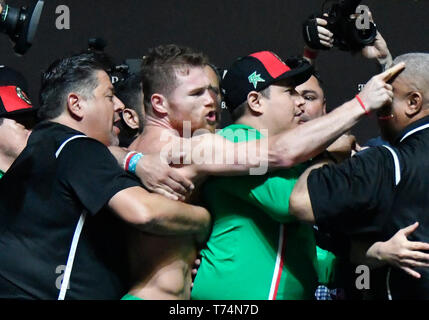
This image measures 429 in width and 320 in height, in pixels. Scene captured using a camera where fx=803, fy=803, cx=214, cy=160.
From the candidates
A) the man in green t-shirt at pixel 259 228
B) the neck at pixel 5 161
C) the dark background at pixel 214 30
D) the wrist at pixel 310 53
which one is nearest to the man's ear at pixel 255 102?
the man in green t-shirt at pixel 259 228

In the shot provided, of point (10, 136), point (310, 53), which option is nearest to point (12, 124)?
point (10, 136)

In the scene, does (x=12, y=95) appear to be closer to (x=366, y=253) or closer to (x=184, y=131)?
(x=184, y=131)

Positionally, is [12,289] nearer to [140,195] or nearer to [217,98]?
[140,195]

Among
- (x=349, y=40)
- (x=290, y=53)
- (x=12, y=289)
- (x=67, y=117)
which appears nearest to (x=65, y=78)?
(x=67, y=117)

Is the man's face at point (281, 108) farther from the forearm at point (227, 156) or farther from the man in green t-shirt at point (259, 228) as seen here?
the forearm at point (227, 156)

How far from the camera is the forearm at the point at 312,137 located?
231 centimetres

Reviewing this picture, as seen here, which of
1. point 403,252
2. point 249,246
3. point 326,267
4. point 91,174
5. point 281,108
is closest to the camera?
point 403,252

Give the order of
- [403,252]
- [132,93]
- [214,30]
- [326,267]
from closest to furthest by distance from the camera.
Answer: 1. [403,252]
2. [326,267]
3. [132,93]
4. [214,30]

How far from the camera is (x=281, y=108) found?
102 inches

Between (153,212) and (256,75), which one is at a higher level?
(256,75)

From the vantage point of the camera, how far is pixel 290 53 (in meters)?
3.84

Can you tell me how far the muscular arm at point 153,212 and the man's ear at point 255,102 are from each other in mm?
397

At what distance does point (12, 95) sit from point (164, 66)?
2.46ft
